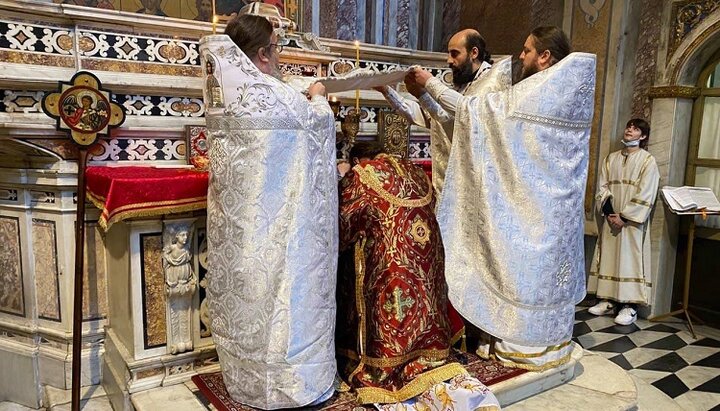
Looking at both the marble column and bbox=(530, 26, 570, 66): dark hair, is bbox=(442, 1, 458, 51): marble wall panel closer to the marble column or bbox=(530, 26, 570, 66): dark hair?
the marble column

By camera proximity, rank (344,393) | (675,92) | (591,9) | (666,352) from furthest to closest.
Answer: (591,9)
(675,92)
(666,352)
(344,393)

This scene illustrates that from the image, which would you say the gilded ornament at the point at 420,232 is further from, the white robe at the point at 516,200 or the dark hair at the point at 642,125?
the dark hair at the point at 642,125

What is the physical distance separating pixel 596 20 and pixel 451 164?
4.16 m

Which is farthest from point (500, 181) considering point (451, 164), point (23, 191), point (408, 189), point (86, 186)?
point (23, 191)

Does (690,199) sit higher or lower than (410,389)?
higher

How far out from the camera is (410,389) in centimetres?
250

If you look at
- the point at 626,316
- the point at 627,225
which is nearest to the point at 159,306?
the point at 626,316

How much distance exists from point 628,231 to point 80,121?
4.95 meters

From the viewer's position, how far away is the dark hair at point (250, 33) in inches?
93.0

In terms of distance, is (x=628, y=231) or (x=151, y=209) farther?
(x=628, y=231)

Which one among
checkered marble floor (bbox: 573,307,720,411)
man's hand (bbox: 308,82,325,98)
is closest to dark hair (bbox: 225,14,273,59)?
man's hand (bbox: 308,82,325,98)

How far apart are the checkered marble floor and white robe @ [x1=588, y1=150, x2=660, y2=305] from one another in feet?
1.09

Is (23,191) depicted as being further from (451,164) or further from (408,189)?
(451,164)

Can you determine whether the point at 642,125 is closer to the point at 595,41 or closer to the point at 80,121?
the point at 595,41
